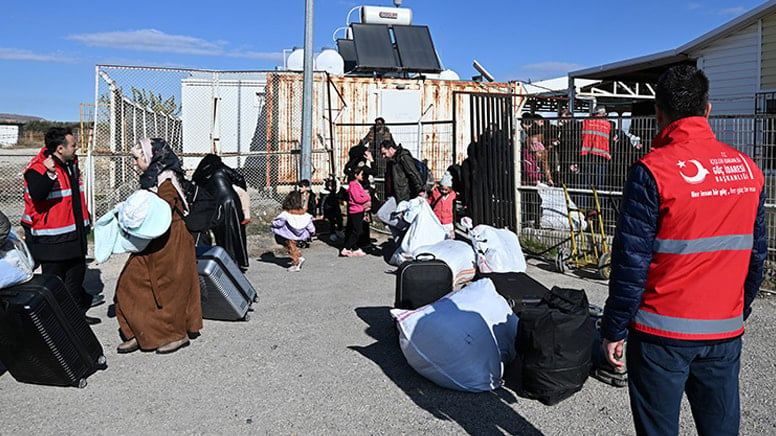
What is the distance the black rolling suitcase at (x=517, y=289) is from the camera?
19.2 ft

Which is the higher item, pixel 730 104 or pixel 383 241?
pixel 730 104

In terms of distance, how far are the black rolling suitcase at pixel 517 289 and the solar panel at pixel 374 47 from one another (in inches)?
479

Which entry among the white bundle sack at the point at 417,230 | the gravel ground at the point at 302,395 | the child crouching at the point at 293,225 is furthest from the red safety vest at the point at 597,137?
the child crouching at the point at 293,225

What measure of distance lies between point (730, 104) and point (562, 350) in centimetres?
1105

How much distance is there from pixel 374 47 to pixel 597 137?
34.9 ft

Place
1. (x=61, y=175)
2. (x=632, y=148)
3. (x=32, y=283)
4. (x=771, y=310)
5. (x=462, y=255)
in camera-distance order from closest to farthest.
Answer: (x=32, y=283), (x=61, y=175), (x=771, y=310), (x=462, y=255), (x=632, y=148)

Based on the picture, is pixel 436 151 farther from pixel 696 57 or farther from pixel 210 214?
pixel 210 214

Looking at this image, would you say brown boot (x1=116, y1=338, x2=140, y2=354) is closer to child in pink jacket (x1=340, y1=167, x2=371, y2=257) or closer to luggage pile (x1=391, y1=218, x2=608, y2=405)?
luggage pile (x1=391, y1=218, x2=608, y2=405)

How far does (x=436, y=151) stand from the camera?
1742 cm

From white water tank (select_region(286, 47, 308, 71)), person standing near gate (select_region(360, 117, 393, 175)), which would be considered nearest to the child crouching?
person standing near gate (select_region(360, 117, 393, 175))

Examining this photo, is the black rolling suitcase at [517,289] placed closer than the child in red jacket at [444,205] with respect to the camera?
Yes

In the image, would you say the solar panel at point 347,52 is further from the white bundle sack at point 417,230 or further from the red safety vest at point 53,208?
the red safety vest at point 53,208

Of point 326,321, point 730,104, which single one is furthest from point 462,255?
point 730,104

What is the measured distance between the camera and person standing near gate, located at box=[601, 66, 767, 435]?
2.76 meters
